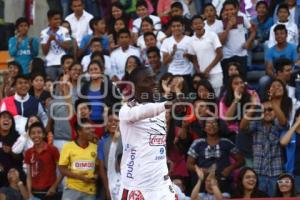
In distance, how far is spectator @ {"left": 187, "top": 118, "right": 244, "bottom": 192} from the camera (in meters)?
15.3

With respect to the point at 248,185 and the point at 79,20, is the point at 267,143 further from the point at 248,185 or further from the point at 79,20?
the point at 79,20

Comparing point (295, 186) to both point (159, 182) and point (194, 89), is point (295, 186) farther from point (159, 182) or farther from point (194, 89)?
point (159, 182)

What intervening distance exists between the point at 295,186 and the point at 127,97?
13.5 ft

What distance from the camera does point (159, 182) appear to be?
38.3ft

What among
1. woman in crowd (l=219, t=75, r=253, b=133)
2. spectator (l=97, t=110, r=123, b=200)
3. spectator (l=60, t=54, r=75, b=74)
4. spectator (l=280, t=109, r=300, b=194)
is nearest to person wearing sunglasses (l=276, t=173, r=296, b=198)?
spectator (l=280, t=109, r=300, b=194)

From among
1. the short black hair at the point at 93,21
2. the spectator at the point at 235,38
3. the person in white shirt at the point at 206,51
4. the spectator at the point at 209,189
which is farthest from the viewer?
the short black hair at the point at 93,21

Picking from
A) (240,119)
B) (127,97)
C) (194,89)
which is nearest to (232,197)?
(240,119)

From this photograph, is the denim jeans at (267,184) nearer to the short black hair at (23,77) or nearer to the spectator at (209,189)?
the spectator at (209,189)

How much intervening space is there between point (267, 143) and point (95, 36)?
4.81 metres

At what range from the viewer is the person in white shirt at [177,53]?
704 inches

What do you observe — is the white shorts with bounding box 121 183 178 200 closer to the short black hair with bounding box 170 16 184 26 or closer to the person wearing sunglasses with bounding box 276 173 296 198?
the person wearing sunglasses with bounding box 276 173 296 198

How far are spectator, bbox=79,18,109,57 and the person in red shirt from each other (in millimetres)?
3326

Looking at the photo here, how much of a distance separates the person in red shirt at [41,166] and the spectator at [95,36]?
131 inches

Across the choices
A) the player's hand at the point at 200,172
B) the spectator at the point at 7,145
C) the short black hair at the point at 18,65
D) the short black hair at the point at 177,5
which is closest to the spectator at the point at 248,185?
the player's hand at the point at 200,172
